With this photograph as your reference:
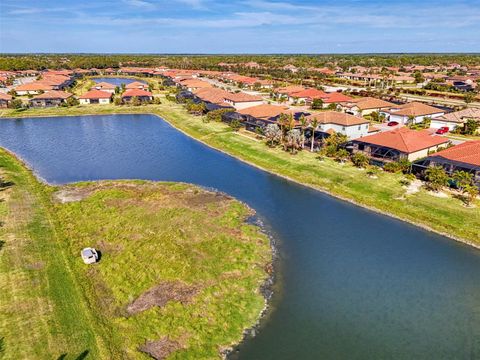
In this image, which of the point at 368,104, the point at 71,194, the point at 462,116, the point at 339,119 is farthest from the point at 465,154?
the point at 71,194

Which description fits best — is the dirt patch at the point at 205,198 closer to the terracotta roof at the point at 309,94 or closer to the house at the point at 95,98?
the terracotta roof at the point at 309,94

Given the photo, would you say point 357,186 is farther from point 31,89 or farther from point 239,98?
point 31,89

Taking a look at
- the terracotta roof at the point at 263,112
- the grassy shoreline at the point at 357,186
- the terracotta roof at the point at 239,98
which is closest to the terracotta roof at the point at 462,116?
the grassy shoreline at the point at 357,186

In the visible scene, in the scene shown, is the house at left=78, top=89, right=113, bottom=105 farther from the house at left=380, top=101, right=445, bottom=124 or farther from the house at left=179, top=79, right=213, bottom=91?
the house at left=380, top=101, right=445, bottom=124

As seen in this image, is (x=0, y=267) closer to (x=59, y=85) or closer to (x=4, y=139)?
(x=4, y=139)

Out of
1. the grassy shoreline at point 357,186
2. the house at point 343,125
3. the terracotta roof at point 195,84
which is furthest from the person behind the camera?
the terracotta roof at point 195,84
